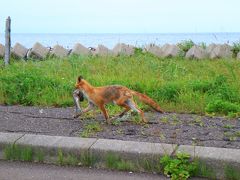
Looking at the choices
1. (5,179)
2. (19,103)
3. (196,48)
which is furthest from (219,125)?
(196,48)

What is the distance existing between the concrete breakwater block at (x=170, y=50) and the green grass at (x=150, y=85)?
3598 mm

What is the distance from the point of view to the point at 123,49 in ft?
51.7

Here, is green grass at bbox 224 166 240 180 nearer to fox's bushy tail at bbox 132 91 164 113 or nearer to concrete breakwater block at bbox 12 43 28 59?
fox's bushy tail at bbox 132 91 164 113

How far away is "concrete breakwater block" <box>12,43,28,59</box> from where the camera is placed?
15048 mm

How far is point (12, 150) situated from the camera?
557 cm

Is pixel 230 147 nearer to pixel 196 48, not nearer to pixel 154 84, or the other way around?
pixel 154 84

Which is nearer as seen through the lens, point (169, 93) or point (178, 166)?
point (178, 166)

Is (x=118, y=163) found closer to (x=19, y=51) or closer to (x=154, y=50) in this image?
(x=154, y=50)

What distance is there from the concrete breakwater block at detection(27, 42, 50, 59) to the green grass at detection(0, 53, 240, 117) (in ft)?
12.3

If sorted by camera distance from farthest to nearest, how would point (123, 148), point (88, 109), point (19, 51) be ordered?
point (19, 51) < point (88, 109) < point (123, 148)

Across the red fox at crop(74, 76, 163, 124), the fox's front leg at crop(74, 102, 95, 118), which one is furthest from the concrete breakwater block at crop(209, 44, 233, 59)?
the red fox at crop(74, 76, 163, 124)

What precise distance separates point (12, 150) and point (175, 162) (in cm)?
200

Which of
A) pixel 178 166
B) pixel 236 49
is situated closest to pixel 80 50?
pixel 236 49

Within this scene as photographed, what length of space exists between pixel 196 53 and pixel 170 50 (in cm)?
91
